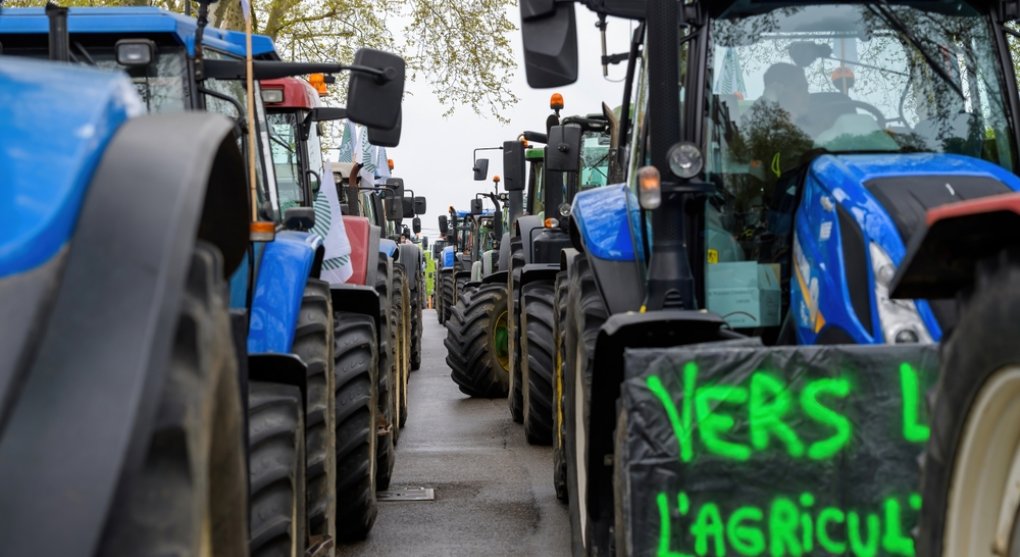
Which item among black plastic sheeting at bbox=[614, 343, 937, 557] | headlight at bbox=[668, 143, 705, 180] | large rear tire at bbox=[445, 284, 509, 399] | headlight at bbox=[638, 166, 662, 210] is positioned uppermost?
headlight at bbox=[668, 143, 705, 180]

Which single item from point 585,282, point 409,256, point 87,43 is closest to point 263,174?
point 87,43

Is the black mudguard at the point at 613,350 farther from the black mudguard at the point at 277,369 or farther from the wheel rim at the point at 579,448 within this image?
the black mudguard at the point at 277,369

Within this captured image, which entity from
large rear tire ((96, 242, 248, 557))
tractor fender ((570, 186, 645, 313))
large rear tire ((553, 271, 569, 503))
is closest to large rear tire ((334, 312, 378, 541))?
large rear tire ((553, 271, 569, 503))

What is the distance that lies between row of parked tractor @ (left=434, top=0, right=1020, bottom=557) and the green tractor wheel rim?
5947 millimetres

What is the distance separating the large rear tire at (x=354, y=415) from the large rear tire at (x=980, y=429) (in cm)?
436

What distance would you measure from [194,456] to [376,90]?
11.2 ft

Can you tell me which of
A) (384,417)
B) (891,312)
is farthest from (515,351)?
(891,312)

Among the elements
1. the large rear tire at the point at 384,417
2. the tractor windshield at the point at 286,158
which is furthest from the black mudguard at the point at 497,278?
the tractor windshield at the point at 286,158

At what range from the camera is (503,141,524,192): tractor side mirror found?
14.0 meters

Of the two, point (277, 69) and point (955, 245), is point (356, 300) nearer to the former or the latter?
point (277, 69)

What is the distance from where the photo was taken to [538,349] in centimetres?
A: 973

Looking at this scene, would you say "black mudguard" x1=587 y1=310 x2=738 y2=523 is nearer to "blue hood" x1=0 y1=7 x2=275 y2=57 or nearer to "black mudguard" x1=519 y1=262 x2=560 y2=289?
"blue hood" x1=0 y1=7 x2=275 y2=57

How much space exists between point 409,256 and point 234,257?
65.2 ft

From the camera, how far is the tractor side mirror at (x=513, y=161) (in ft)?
45.8
